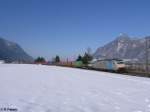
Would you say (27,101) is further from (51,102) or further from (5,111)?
(5,111)

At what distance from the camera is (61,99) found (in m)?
12.5

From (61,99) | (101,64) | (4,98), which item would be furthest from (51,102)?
(101,64)

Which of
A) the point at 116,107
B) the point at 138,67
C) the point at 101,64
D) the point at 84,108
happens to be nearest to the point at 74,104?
the point at 84,108

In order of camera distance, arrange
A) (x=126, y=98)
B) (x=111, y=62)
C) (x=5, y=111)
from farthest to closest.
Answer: (x=111, y=62) → (x=126, y=98) → (x=5, y=111)

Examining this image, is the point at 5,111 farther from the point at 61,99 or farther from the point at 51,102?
the point at 61,99

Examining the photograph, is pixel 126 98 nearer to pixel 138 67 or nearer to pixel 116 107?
pixel 116 107

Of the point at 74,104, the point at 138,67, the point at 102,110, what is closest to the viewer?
the point at 102,110

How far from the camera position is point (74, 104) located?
11281mm

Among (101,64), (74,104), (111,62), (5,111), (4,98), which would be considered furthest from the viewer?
(101,64)

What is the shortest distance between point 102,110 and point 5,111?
3.33 meters

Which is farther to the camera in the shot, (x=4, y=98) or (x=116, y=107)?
(x=4, y=98)

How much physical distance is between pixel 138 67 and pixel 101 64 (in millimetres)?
11363

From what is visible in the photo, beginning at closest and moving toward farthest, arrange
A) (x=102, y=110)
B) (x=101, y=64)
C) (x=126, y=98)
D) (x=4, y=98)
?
(x=102, y=110), (x=4, y=98), (x=126, y=98), (x=101, y=64)

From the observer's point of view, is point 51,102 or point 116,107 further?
point 51,102
